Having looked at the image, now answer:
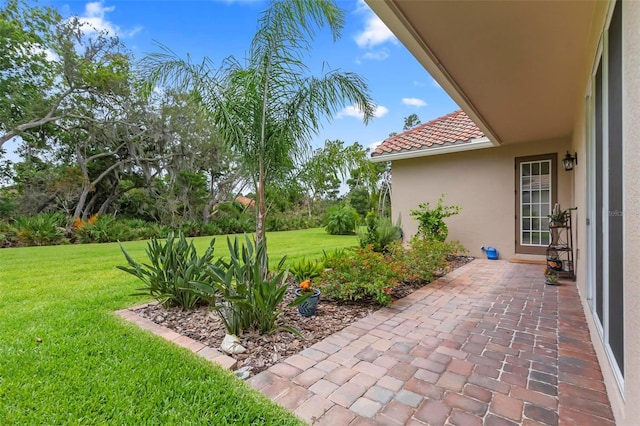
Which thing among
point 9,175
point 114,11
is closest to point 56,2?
point 114,11

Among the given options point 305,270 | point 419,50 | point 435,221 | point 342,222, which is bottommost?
point 305,270

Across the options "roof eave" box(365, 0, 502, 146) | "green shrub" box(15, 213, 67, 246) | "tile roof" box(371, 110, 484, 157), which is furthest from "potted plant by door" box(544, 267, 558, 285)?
"green shrub" box(15, 213, 67, 246)

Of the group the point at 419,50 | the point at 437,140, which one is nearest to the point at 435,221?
the point at 437,140

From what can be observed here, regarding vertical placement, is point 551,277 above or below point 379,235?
below

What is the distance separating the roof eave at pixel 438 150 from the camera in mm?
7578

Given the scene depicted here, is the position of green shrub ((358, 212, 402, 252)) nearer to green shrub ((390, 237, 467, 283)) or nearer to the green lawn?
green shrub ((390, 237, 467, 283))

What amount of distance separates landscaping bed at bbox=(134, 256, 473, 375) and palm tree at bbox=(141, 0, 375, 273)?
1138 mm

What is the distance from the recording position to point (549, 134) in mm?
6898

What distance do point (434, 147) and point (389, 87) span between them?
2.06 metres

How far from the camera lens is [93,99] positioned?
635 inches

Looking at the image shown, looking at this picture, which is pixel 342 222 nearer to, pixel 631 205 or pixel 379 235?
pixel 379 235

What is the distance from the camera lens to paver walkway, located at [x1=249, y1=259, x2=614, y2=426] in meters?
1.96

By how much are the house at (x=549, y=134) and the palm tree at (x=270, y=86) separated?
4.21 ft

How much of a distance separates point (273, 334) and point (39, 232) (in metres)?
12.4
